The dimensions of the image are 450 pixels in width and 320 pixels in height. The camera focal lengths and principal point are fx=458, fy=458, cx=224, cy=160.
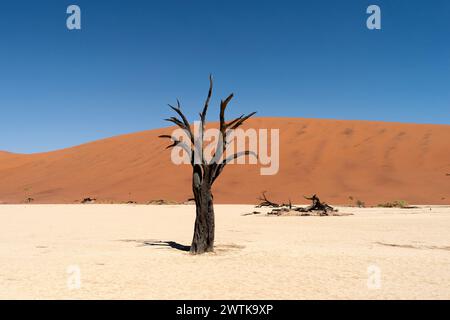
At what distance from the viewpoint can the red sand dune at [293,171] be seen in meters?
36.2

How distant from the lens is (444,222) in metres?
18.7

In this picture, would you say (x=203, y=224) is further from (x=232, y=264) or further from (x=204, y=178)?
(x=232, y=264)

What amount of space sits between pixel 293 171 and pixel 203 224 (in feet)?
106

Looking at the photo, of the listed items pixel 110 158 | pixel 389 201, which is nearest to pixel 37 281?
pixel 389 201

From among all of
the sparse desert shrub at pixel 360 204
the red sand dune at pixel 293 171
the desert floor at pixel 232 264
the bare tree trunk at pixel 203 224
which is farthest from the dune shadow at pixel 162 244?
the red sand dune at pixel 293 171

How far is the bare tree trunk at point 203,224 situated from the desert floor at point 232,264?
32 centimetres

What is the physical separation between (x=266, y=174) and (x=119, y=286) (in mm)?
36455

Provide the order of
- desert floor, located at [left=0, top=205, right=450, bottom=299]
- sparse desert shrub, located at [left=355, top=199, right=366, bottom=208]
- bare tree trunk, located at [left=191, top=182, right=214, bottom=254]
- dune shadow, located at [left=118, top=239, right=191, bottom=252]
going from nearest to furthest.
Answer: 1. desert floor, located at [left=0, top=205, right=450, bottom=299]
2. bare tree trunk, located at [left=191, top=182, right=214, bottom=254]
3. dune shadow, located at [left=118, top=239, right=191, bottom=252]
4. sparse desert shrub, located at [left=355, top=199, right=366, bottom=208]

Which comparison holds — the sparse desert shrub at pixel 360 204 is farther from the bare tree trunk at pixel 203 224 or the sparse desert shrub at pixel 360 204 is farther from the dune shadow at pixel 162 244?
the bare tree trunk at pixel 203 224

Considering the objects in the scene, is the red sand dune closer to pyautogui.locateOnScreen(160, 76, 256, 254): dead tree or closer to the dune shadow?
the dune shadow

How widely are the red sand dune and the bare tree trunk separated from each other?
22983mm

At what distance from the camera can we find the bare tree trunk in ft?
35.8

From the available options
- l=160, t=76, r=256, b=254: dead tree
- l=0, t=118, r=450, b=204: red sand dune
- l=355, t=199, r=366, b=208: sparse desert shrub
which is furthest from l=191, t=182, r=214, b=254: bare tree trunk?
l=0, t=118, r=450, b=204: red sand dune
